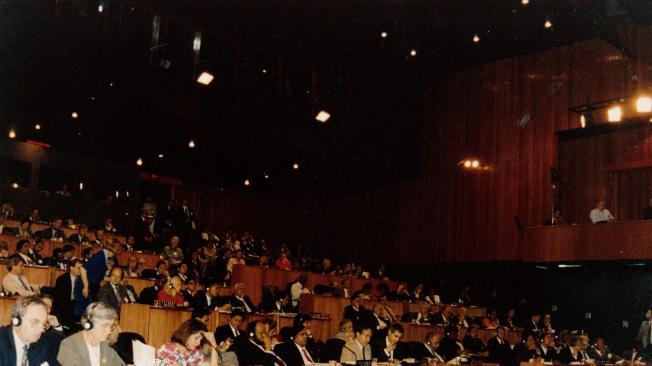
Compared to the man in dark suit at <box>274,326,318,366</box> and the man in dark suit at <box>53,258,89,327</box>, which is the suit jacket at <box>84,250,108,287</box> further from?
the man in dark suit at <box>274,326,318,366</box>

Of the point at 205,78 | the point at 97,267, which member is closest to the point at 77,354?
the point at 97,267

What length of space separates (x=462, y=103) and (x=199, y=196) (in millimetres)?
9572

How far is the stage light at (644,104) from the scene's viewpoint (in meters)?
13.7

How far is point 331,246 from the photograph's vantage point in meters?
22.8

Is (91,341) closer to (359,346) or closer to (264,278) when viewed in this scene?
(359,346)

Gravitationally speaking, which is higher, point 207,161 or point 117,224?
point 207,161

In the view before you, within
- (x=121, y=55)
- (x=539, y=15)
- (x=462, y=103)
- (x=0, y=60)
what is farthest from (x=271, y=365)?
(x=462, y=103)

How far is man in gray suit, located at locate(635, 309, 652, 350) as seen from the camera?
47.3 feet

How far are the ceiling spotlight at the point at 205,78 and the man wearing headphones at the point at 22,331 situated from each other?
451 inches

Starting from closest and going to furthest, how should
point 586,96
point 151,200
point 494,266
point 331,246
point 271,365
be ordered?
1. point 271,365
2. point 586,96
3. point 494,266
4. point 151,200
5. point 331,246

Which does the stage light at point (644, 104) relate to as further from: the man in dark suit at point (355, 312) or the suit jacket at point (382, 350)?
the suit jacket at point (382, 350)

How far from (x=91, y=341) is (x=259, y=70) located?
13.1m

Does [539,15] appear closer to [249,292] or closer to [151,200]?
[249,292]

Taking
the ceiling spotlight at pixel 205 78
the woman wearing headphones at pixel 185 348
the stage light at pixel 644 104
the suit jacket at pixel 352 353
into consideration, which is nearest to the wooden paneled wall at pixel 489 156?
the stage light at pixel 644 104
